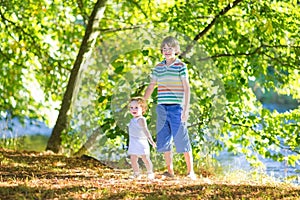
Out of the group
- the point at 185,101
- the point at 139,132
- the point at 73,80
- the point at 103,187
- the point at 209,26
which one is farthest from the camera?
the point at 73,80

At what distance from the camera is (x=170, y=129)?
5691 millimetres

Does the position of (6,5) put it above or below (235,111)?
above

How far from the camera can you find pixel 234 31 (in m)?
8.47

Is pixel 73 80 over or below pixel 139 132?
over

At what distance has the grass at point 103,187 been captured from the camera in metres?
4.74

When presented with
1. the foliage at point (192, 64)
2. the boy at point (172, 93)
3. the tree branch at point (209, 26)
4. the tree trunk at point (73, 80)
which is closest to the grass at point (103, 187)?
the boy at point (172, 93)

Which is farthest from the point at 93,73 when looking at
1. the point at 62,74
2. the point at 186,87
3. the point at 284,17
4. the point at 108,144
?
the point at 186,87

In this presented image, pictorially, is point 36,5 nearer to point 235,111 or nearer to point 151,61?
point 151,61

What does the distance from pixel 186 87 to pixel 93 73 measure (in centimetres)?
503

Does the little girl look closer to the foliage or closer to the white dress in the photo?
the white dress

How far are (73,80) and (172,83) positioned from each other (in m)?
3.65

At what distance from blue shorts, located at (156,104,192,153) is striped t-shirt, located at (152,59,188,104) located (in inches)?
2.9

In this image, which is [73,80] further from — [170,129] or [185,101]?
[185,101]

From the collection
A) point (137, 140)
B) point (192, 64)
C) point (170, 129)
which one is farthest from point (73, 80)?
point (170, 129)
